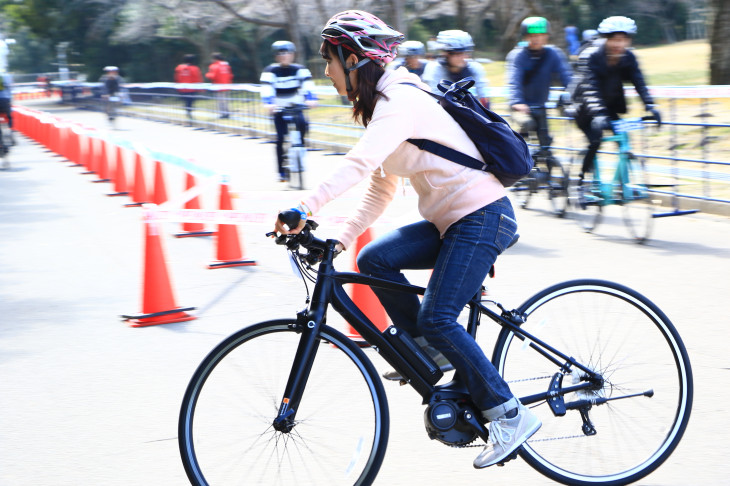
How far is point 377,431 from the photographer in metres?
3.38

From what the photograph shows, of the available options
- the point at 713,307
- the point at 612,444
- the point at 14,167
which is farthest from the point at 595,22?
the point at 612,444

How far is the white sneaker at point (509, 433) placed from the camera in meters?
3.47

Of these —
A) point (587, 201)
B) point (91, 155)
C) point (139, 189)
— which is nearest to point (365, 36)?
point (587, 201)

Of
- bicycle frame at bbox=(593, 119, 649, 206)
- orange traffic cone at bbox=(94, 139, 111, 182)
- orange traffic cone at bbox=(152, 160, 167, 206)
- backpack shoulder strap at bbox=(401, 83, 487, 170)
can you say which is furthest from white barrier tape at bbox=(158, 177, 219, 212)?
orange traffic cone at bbox=(94, 139, 111, 182)

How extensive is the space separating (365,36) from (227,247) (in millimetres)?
5504

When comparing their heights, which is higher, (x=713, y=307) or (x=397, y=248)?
(x=397, y=248)

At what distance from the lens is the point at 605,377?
149 inches

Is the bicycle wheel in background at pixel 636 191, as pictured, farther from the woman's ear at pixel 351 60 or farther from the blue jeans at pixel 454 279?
the woman's ear at pixel 351 60

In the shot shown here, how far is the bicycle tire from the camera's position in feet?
12.1

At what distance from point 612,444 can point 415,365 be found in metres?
0.90

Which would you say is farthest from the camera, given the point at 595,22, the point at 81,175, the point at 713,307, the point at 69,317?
the point at 595,22

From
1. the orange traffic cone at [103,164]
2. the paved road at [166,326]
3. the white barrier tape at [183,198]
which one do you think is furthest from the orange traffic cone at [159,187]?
the orange traffic cone at [103,164]

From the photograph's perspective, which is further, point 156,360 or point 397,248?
point 156,360

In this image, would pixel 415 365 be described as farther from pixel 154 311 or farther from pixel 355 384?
pixel 154 311
